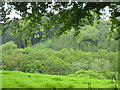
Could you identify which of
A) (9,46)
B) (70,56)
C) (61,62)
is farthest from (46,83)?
(9,46)

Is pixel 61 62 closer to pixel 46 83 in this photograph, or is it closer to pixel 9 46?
pixel 9 46

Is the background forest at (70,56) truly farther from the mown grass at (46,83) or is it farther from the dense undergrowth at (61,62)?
the mown grass at (46,83)

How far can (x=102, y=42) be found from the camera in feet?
52.5

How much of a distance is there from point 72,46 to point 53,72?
467 cm

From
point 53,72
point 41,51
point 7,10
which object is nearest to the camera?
point 7,10

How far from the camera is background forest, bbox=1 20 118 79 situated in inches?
488

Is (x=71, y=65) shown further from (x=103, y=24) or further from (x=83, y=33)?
(x=103, y=24)

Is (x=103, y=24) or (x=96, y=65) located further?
(x=103, y=24)

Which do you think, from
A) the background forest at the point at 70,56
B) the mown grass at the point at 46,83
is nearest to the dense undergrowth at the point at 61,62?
the background forest at the point at 70,56

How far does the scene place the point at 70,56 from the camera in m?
13.8

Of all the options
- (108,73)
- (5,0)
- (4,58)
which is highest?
(5,0)

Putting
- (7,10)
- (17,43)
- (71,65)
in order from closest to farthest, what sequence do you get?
1. (7,10)
2. (71,65)
3. (17,43)

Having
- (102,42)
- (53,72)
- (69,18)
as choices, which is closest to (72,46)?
(102,42)

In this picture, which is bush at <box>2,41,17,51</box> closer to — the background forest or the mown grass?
the background forest
